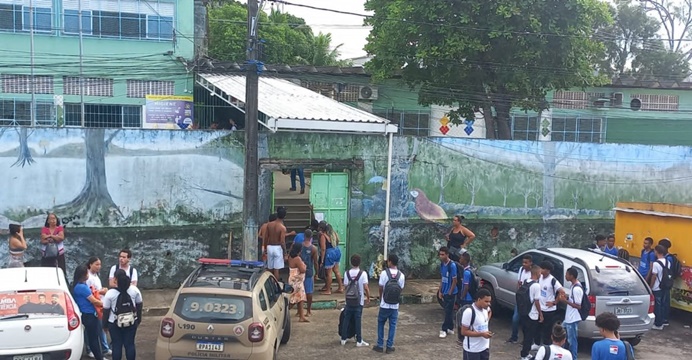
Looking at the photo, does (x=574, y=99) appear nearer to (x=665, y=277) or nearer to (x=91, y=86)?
(x=665, y=277)

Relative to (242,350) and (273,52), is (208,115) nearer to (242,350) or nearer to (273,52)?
(273,52)

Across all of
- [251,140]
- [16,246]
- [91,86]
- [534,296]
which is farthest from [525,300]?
[91,86]

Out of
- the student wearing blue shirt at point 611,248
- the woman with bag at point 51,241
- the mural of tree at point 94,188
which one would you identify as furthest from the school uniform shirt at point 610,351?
the mural of tree at point 94,188

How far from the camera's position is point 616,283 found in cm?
1061

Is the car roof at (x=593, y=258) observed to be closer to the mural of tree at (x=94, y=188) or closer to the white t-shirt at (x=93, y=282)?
the white t-shirt at (x=93, y=282)

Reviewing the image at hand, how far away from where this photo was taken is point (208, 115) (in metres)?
29.5

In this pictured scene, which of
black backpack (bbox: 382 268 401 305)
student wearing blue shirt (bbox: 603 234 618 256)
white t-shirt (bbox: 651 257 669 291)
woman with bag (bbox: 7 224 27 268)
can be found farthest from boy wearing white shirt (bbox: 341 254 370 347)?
student wearing blue shirt (bbox: 603 234 618 256)

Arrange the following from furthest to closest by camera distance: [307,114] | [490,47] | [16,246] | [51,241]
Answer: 1. [490,47]
2. [307,114]
3. [51,241]
4. [16,246]

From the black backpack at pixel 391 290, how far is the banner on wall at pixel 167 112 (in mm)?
20602

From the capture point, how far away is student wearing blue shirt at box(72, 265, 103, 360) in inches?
348

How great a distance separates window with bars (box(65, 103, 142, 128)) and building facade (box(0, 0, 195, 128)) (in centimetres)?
4

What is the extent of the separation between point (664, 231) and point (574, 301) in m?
4.67

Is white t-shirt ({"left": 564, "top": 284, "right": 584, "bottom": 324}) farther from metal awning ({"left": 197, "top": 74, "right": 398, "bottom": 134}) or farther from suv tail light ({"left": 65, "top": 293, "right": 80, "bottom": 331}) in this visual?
suv tail light ({"left": 65, "top": 293, "right": 80, "bottom": 331})

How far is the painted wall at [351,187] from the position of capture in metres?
12.9
